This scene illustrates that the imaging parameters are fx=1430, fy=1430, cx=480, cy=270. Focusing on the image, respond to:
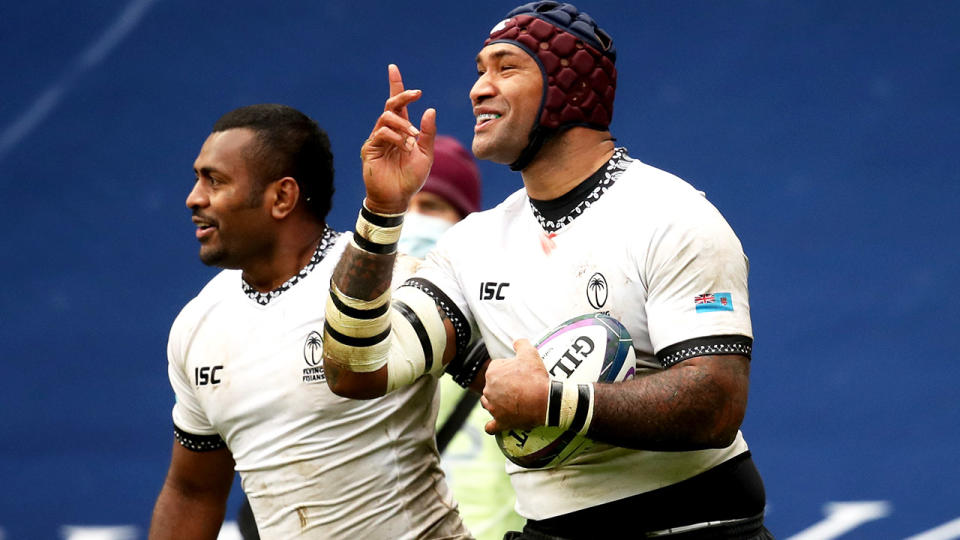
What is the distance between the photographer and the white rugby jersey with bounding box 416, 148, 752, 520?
277cm

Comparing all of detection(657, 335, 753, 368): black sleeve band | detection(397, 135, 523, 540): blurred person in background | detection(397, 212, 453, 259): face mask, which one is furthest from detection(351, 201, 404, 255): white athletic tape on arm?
detection(397, 212, 453, 259): face mask

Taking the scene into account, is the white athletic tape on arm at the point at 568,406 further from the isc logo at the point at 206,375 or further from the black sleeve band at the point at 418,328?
the isc logo at the point at 206,375

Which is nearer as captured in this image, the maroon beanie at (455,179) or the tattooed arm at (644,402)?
the tattooed arm at (644,402)

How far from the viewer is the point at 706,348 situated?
107 inches

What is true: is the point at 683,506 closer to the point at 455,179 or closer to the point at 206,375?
the point at 206,375

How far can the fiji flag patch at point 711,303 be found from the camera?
9.02 ft

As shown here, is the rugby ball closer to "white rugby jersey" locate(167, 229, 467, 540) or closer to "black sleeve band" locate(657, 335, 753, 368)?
"black sleeve band" locate(657, 335, 753, 368)

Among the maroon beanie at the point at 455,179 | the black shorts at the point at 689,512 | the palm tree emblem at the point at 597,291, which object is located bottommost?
the black shorts at the point at 689,512

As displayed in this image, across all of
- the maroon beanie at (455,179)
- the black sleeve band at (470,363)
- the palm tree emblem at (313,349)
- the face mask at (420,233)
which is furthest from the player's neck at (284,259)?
the maroon beanie at (455,179)

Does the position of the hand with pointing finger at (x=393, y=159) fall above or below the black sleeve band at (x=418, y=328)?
above

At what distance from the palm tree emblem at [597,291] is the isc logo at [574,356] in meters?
0.17

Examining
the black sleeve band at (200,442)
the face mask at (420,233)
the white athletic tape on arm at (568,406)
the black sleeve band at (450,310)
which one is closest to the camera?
the white athletic tape on arm at (568,406)

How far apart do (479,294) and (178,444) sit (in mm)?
972

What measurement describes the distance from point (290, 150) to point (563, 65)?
2.43 feet
